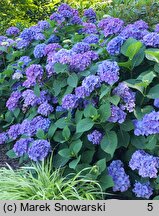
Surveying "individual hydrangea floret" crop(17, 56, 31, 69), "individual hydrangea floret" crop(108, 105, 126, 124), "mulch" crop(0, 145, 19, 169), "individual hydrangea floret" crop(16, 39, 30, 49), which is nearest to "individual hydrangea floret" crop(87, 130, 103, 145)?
"individual hydrangea floret" crop(108, 105, 126, 124)

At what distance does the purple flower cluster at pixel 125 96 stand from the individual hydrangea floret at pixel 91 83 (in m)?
0.12

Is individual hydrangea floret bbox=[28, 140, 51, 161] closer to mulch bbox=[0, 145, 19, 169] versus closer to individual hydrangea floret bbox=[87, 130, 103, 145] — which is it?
individual hydrangea floret bbox=[87, 130, 103, 145]

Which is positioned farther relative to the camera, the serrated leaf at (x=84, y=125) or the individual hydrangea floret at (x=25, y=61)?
the individual hydrangea floret at (x=25, y=61)

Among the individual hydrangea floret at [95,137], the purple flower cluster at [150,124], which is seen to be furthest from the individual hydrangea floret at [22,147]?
the purple flower cluster at [150,124]

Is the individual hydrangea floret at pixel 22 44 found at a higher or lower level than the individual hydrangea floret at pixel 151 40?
lower

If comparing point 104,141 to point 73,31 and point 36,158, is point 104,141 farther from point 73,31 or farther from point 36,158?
point 73,31

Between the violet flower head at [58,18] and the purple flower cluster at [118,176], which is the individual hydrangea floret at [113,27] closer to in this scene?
the violet flower head at [58,18]

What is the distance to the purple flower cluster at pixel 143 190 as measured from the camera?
2176 millimetres

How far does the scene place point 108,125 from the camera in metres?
2.25

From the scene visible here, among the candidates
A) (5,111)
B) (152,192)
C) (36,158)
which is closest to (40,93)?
(36,158)

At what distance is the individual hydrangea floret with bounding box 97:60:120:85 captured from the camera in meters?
→ 2.15

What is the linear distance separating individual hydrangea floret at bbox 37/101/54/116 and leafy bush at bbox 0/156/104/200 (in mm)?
397

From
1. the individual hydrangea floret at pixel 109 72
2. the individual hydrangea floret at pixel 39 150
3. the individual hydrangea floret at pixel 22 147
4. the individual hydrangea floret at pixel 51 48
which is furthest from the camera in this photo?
the individual hydrangea floret at pixel 51 48

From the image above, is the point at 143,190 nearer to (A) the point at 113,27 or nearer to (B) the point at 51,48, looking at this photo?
(A) the point at 113,27
